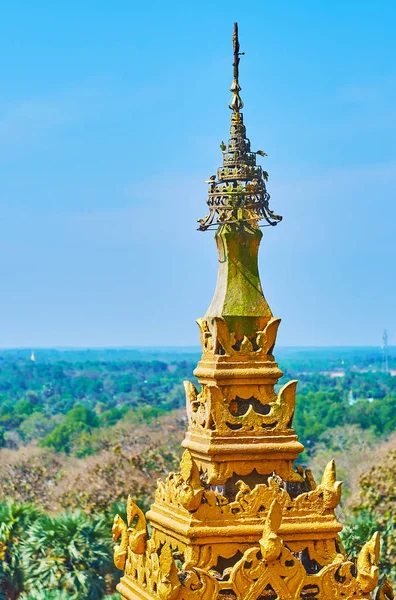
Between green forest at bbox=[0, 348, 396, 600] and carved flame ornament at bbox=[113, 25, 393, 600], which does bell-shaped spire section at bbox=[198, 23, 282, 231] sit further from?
green forest at bbox=[0, 348, 396, 600]

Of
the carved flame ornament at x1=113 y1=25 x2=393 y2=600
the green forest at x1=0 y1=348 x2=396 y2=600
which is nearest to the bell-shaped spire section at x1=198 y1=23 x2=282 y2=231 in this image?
the carved flame ornament at x1=113 y1=25 x2=393 y2=600

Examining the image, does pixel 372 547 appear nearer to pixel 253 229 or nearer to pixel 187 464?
pixel 187 464

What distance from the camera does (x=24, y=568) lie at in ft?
153

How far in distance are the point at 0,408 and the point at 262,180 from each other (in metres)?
137

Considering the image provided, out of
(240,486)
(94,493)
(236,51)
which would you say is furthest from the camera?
(94,493)

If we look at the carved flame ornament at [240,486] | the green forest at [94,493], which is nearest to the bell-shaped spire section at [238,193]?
the carved flame ornament at [240,486]

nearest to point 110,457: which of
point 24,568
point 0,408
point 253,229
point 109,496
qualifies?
point 109,496

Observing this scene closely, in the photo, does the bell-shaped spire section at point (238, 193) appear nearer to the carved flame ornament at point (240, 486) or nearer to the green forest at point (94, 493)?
the carved flame ornament at point (240, 486)

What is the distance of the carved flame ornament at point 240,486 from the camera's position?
1703 cm

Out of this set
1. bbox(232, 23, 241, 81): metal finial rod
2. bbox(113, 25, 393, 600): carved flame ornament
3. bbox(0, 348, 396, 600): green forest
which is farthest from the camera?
bbox(0, 348, 396, 600): green forest

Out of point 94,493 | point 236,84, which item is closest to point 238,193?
point 236,84

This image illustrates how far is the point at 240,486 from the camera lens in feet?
57.1

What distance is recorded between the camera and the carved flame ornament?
55.9 ft

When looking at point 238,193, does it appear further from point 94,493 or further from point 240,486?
point 94,493
